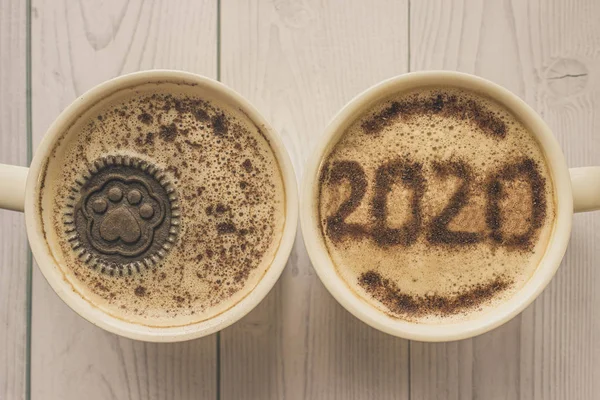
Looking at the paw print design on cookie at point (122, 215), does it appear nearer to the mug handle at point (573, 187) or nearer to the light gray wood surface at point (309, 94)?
the mug handle at point (573, 187)

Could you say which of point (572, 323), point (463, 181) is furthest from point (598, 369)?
point (463, 181)

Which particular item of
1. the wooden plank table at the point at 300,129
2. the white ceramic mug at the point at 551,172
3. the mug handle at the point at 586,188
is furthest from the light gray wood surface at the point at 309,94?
the mug handle at the point at 586,188

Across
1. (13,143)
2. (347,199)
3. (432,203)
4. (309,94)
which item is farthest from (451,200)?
(13,143)

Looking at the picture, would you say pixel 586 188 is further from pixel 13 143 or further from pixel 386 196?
pixel 13 143

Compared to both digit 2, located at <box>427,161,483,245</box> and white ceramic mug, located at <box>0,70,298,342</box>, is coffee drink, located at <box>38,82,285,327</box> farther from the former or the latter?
digit 2, located at <box>427,161,483,245</box>

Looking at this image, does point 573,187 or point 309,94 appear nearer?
point 573,187

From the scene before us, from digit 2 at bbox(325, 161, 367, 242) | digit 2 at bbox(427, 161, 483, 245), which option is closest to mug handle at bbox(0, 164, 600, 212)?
digit 2 at bbox(427, 161, 483, 245)
